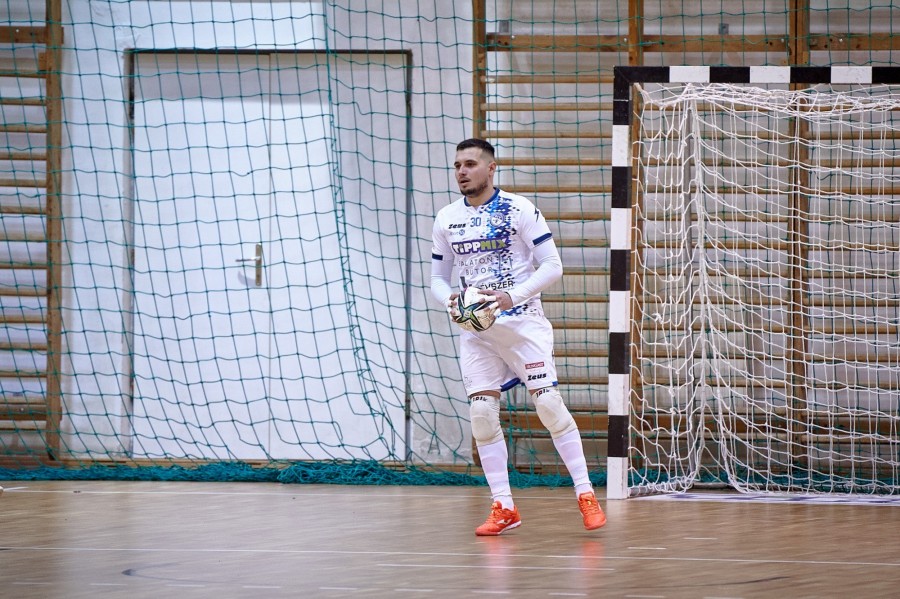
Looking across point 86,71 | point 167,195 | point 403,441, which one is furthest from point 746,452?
point 86,71

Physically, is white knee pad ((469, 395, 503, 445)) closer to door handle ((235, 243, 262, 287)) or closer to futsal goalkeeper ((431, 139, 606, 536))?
futsal goalkeeper ((431, 139, 606, 536))

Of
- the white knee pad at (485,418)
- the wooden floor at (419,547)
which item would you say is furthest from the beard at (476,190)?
the wooden floor at (419,547)

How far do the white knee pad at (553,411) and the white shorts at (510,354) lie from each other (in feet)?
0.13

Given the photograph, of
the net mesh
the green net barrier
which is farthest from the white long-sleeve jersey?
the green net barrier

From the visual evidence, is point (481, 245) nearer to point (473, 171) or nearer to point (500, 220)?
point (500, 220)

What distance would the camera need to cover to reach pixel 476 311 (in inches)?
178

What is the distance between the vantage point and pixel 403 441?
723 cm

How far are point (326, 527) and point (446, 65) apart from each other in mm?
3550

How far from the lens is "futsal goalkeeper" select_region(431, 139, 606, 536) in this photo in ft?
15.6

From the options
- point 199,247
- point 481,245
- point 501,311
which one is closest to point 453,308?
point 501,311

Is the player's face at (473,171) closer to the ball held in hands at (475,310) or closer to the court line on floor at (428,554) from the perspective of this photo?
the ball held in hands at (475,310)

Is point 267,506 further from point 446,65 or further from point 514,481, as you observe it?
point 446,65

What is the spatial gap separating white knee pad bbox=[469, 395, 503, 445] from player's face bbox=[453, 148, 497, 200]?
92 centimetres

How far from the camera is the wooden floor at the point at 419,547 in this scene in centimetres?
347
